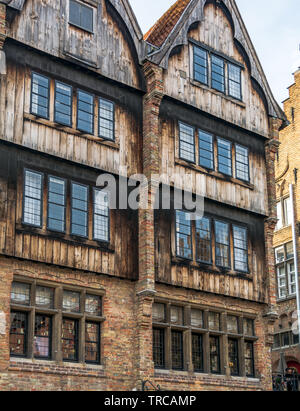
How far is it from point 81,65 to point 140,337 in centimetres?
914

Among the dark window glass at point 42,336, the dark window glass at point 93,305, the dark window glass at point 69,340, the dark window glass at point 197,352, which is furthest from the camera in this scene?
the dark window glass at point 197,352

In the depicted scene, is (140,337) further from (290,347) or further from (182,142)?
(290,347)

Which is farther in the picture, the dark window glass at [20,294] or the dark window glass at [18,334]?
the dark window glass at [20,294]

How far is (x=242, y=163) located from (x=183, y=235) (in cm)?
468

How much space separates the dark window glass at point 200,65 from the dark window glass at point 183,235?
5.49 meters

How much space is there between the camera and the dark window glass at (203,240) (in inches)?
992

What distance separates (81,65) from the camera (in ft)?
76.6

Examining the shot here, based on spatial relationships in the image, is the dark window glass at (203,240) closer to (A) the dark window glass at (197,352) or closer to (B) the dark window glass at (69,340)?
(A) the dark window glass at (197,352)

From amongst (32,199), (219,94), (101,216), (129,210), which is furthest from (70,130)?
(219,94)

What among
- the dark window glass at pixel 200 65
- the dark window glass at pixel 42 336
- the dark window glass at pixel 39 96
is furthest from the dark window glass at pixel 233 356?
the dark window glass at pixel 39 96

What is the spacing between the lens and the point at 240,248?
87.7ft

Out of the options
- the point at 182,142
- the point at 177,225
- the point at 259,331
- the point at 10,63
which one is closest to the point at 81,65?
the point at 10,63

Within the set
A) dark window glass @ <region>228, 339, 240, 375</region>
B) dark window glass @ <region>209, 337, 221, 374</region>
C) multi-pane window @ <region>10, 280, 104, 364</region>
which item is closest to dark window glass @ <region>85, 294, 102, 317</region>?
multi-pane window @ <region>10, 280, 104, 364</region>
